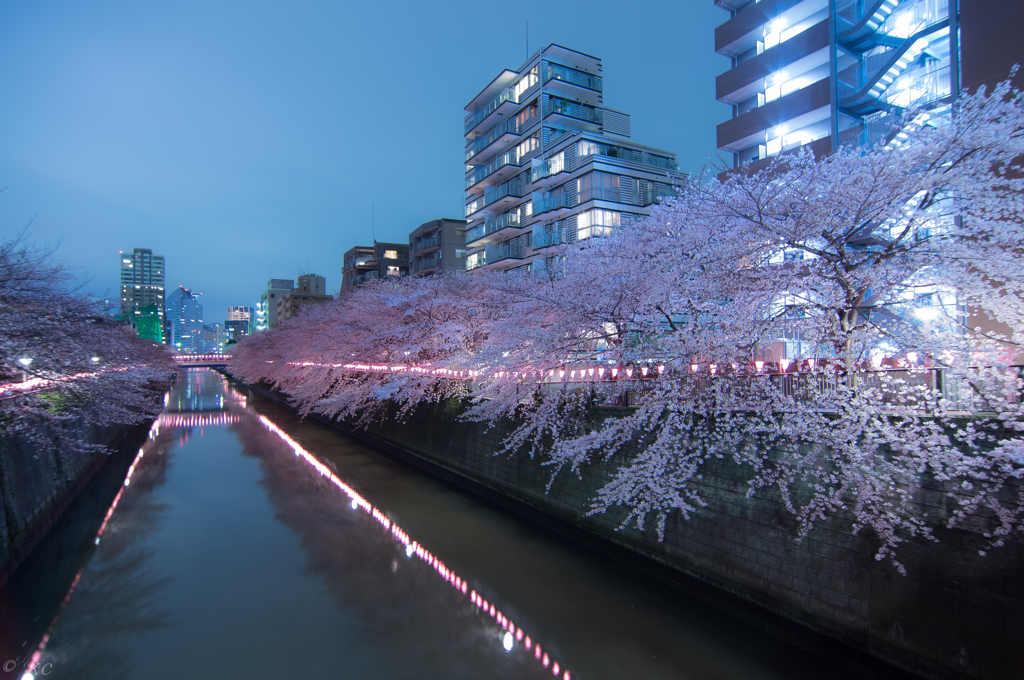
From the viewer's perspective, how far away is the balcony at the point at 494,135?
1491 inches

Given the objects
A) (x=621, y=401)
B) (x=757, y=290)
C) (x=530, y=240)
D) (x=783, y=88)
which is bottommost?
(x=621, y=401)

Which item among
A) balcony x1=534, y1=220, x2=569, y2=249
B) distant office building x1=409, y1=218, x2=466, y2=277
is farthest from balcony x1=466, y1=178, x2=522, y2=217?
balcony x1=534, y1=220, x2=569, y2=249

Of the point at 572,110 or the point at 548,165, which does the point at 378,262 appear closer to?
the point at 572,110

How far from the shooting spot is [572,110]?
35719mm

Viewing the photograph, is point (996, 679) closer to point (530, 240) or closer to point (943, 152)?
point (943, 152)

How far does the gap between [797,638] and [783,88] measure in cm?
2255

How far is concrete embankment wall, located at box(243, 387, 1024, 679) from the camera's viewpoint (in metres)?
6.09

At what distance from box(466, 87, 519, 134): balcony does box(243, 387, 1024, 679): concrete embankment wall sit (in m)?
33.4

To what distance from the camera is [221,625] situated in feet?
30.5

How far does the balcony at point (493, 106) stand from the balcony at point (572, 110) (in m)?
4.33

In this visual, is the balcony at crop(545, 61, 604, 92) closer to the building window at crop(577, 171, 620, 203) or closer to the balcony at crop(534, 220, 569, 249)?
the building window at crop(577, 171, 620, 203)

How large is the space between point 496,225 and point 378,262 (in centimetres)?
3344

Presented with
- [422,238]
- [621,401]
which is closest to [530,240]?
[422,238]

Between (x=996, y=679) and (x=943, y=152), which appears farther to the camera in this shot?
(x=943, y=152)
